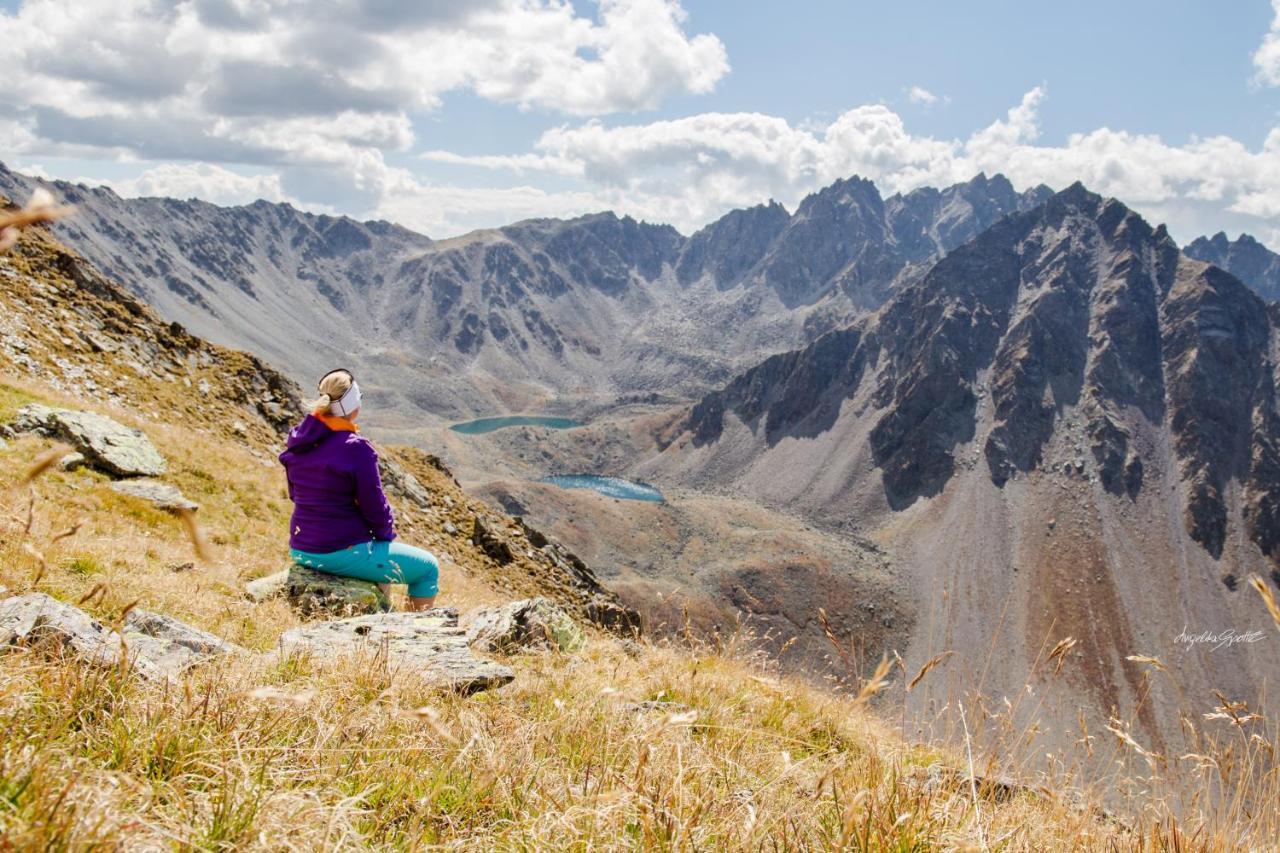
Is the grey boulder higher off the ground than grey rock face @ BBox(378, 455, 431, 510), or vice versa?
the grey boulder

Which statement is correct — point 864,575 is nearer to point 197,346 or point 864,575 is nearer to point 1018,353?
point 1018,353

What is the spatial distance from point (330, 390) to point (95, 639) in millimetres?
4679

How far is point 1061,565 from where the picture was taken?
132500 millimetres

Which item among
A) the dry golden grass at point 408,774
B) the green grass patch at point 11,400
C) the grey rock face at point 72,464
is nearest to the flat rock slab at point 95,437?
the green grass patch at point 11,400

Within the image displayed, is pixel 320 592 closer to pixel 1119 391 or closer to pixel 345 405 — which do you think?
pixel 345 405

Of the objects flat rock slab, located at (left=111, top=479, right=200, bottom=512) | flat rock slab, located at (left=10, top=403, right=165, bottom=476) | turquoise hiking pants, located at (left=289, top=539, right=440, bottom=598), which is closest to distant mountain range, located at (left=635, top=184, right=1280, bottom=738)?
flat rock slab, located at (left=10, top=403, right=165, bottom=476)

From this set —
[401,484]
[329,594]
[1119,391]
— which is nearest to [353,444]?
[329,594]

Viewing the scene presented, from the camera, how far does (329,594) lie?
332 inches

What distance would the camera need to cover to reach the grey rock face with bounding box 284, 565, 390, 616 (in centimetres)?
809

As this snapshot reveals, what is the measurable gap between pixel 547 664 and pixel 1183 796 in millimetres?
4980

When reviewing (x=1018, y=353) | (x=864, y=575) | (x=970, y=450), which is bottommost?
(x=864, y=575)

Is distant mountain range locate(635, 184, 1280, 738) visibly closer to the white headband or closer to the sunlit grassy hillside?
the white headband

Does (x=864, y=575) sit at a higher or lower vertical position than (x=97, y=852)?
lower

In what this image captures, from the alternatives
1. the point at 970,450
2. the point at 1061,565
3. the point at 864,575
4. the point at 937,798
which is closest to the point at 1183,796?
the point at 937,798
